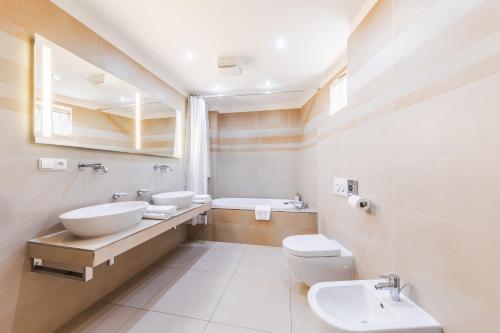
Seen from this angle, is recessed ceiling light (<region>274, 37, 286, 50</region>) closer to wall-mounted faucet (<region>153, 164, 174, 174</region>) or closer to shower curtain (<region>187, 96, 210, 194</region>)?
shower curtain (<region>187, 96, 210, 194</region>)

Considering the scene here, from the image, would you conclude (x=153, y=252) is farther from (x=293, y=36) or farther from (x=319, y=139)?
(x=293, y=36)

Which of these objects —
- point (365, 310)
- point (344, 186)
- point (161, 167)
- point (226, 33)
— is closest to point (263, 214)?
point (344, 186)

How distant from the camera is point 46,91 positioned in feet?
4.58

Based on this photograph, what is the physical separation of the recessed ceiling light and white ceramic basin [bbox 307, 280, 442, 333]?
213 centimetres

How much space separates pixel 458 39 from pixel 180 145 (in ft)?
9.66

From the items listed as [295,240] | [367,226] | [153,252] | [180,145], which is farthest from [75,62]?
[367,226]

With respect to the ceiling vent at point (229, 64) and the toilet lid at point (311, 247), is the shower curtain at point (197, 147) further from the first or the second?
the toilet lid at point (311, 247)

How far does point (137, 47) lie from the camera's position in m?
2.08

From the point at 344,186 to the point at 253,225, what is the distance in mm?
1583

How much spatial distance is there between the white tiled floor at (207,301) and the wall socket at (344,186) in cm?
99

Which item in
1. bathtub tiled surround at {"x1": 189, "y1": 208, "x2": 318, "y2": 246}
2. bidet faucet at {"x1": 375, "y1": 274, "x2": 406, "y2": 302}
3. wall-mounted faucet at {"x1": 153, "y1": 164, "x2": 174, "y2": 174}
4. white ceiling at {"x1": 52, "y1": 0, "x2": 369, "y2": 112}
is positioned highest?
white ceiling at {"x1": 52, "y1": 0, "x2": 369, "y2": 112}

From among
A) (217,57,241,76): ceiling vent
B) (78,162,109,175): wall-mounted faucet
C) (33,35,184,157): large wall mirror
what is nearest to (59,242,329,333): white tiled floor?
(78,162,109,175): wall-mounted faucet

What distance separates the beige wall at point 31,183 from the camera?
3.92ft

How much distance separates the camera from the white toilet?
1.76 m
